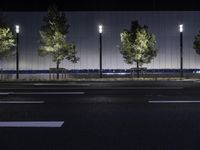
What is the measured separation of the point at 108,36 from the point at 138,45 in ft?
30.1

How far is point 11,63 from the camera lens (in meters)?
44.0

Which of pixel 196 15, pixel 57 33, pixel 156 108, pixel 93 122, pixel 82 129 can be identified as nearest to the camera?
pixel 82 129

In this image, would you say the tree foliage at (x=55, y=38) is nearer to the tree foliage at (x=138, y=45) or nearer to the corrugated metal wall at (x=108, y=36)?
the tree foliage at (x=138, y=45)

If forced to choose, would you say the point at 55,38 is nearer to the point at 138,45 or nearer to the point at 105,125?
the point at 138,45

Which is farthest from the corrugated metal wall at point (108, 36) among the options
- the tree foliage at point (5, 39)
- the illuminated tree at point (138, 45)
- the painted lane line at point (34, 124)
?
the painted lane line at point (34, 124)

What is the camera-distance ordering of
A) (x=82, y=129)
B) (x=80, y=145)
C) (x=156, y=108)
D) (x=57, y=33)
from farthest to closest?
(x=57, y=33)
(x=156, y=108)
(x=82, y=129)
(x=80, y=145)

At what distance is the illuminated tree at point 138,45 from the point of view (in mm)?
35312

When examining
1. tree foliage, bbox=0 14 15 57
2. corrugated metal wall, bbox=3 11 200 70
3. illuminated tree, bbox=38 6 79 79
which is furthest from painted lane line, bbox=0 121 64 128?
corrugated metal wall, bbox=3 11 200 70

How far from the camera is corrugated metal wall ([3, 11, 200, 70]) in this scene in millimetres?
43656

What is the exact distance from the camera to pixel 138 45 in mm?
35344
